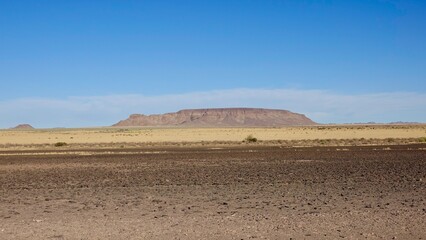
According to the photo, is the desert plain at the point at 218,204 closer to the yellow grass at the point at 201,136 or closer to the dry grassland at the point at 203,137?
the dry grassland at the point at 203,137

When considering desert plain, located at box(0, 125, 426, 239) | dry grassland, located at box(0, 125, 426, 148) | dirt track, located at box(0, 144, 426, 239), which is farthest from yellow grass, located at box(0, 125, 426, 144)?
desert plain, located at box(0, 125, 426, 239)

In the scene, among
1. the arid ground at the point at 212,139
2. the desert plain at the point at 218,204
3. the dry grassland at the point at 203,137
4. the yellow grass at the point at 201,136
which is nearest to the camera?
the desert plain at the point at 218,204

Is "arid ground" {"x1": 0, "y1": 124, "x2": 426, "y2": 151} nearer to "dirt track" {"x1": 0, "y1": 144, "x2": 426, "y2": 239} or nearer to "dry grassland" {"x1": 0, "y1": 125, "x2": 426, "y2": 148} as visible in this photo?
"dry grassland" {"x1": 0, "y1": 125, "x2": 426, "y2": 148}

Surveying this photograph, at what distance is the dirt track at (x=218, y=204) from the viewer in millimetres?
9062

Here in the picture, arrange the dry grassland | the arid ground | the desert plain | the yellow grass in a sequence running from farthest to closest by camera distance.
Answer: the yellow grass → the dry grassland → the arid ground → the desert plain

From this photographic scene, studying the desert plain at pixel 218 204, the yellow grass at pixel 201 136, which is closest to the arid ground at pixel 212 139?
the yellow grass at pixel 201 136

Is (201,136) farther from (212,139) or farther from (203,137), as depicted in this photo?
(212,139)

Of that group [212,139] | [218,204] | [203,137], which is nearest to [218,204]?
[218,204]

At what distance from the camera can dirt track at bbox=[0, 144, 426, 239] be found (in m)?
9.06

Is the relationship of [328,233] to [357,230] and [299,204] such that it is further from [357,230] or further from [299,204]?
[299,204]

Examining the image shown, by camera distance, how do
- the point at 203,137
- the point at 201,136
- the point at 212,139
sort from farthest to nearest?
the point at 201,136, the point at 203,137, the point at 212,139

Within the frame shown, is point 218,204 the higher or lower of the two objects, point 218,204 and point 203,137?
the lower

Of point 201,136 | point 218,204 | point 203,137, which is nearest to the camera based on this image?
point 218,204

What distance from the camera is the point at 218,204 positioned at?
12.1 meters
